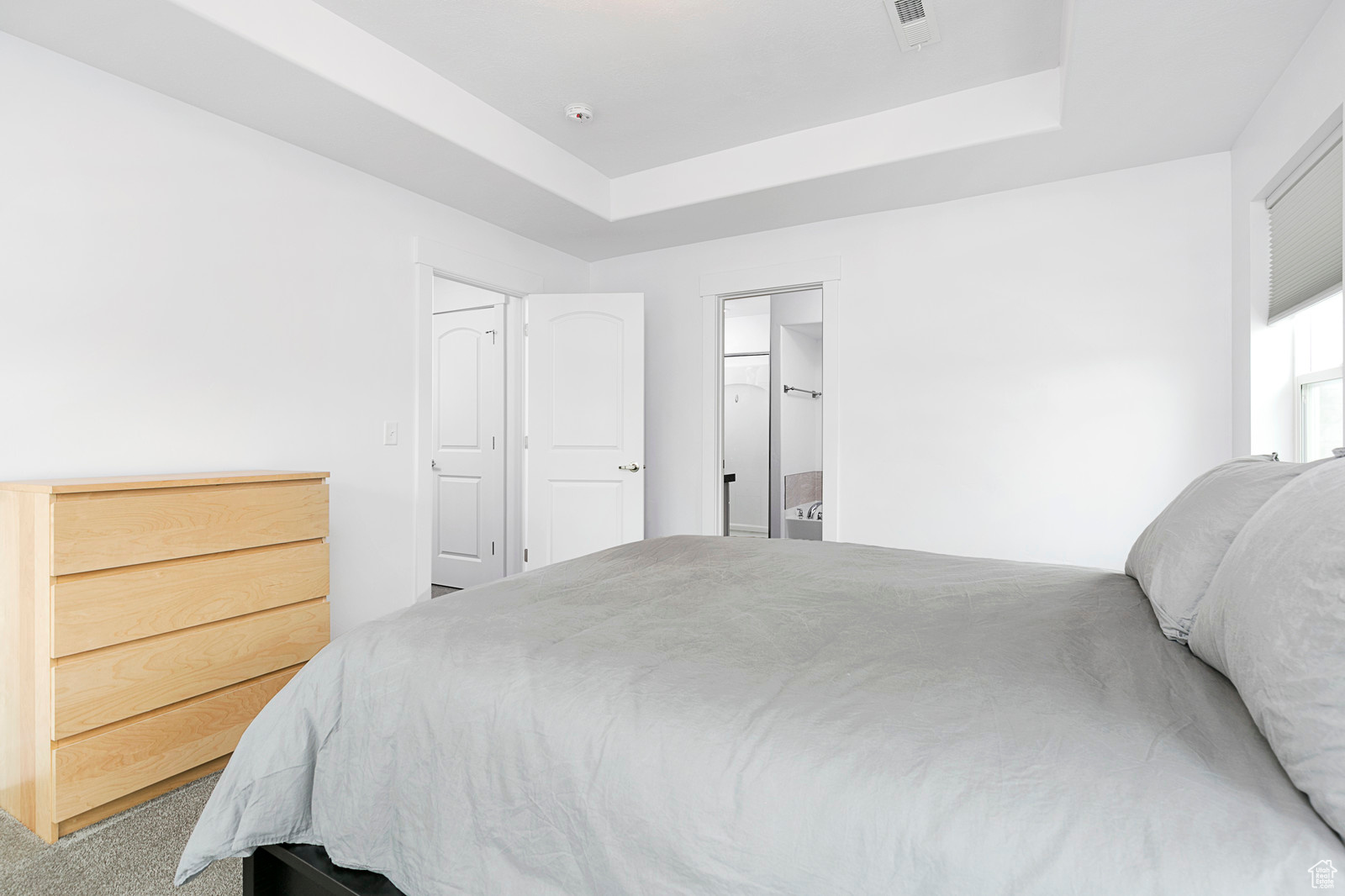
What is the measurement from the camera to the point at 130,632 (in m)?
1.97

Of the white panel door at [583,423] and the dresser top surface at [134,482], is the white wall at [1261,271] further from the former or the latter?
the dresser top surface at [134,482]

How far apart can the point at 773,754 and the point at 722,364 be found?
11.8ft

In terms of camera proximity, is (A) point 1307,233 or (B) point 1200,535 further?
(A) point 1307,233

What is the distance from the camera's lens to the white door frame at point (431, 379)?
346 centimetres

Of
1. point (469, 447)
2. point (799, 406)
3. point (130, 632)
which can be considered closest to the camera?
point (130, 632)

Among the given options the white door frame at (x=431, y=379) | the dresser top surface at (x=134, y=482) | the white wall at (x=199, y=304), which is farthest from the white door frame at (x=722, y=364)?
the dresser top surface at (x=134, y=482)

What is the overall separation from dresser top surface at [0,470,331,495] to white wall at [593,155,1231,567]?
111 inches

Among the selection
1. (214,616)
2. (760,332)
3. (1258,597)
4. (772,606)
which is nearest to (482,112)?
(214,616)

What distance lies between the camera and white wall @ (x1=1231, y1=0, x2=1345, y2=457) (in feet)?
7.64

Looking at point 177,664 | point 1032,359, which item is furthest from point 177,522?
point 1032,359

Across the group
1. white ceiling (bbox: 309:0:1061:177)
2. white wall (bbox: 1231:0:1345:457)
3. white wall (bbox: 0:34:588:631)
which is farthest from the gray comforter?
white ceiling (bbox: 309:0:1061:177)

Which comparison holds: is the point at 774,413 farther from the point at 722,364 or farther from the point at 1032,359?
the point at 1032,359

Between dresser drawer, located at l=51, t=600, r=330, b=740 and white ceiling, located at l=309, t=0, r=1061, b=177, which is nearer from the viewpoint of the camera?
dresser drawer, located at l=51, t=600, r=330, b=740

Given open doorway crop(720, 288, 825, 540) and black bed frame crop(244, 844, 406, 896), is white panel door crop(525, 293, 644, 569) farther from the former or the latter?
black bed frame crop(244, 844, 406, 896)
